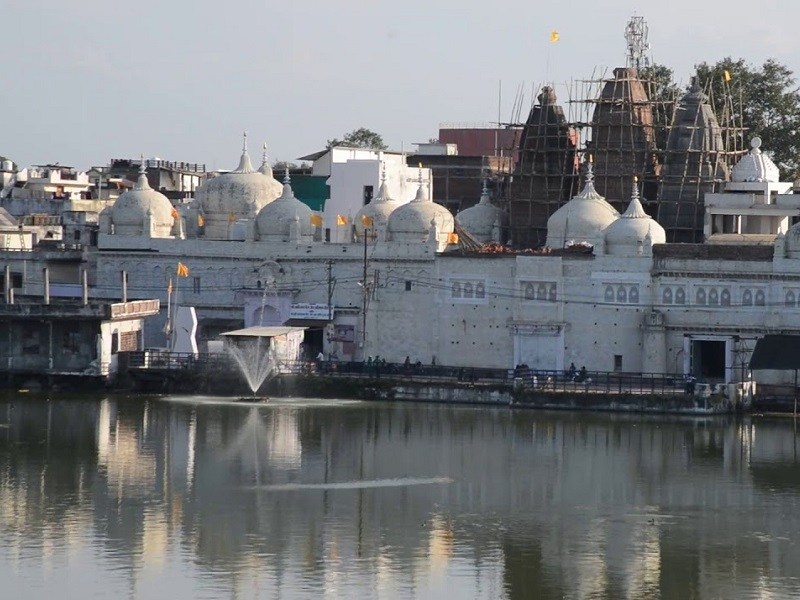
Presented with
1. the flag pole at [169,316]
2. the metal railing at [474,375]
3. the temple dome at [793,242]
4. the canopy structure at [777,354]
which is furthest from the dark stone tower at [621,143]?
the flag pole at [169,316]

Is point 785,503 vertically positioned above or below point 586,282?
below

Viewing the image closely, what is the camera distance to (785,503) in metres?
41.6

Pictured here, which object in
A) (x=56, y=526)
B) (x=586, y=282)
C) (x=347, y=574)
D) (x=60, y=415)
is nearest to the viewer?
(x=347, y=574)

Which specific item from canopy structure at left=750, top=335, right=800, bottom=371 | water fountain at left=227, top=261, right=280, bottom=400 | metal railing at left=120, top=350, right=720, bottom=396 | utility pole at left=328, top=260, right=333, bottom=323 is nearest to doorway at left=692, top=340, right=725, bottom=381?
metal railing at left=120, top=350, right=720, bottom=396

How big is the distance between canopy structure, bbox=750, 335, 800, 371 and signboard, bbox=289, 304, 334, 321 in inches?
475

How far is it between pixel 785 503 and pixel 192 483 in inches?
441

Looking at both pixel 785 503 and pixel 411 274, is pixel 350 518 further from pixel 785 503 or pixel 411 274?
pixel 411 274

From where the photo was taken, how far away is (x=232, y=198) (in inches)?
2635

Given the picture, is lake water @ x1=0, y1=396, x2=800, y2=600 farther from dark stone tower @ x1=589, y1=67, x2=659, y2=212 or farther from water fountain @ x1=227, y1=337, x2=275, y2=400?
dark stone tower @ x1=589, y1=67, x2=659, y2=212

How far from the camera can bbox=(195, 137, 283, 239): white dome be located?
6669 centimetres

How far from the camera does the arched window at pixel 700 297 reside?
2238 inches

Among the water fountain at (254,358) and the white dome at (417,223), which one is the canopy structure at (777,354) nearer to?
the white dome at (417,223)

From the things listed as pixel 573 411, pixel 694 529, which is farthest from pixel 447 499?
Answer: pixel 573 411

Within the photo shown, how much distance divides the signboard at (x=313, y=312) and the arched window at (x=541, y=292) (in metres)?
5.96
